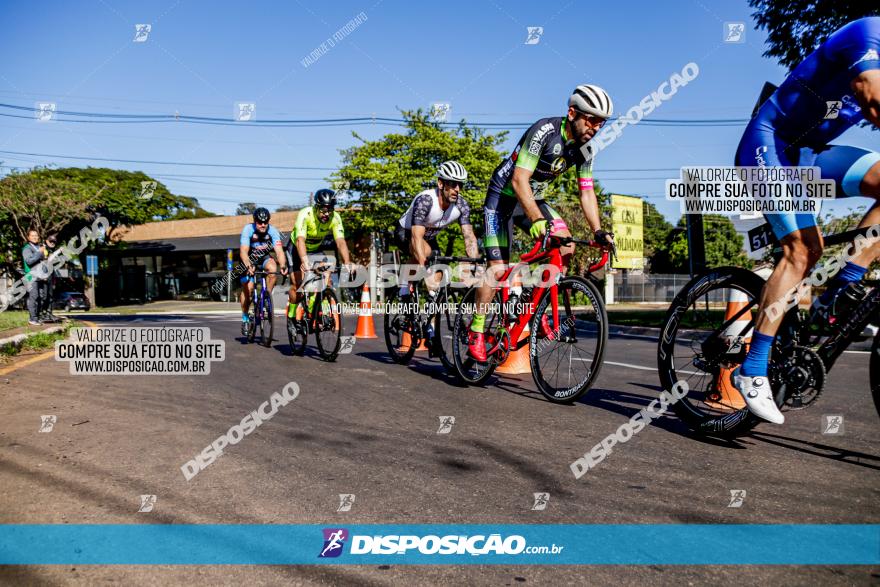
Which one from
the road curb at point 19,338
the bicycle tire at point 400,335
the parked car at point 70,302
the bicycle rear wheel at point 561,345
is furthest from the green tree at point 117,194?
the bicycle rear wheel at point 561,345

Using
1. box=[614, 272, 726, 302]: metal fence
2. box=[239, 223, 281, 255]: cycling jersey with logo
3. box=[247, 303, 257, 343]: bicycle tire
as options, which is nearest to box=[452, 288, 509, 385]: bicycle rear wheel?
box=[239, 223, 281, 255]: cycling jersey with logo

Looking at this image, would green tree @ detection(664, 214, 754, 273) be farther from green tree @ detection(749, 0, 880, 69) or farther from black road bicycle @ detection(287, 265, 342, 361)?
black road bicycle @ detection(287, 265, 342, 361)

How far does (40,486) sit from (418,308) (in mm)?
4638

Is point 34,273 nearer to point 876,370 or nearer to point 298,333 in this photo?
point 298,333

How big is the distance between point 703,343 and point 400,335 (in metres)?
4.47

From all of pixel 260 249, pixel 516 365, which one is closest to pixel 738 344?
pixel 516 365

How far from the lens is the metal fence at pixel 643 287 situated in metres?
56.9

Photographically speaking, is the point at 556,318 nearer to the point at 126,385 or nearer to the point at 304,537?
the point at 304,537

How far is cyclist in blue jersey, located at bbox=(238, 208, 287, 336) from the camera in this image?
9750 millimetres

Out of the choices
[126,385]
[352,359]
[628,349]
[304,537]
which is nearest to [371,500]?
[304,537]

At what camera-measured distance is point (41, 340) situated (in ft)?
32.4

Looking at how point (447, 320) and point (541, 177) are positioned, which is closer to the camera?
point (541, 177)

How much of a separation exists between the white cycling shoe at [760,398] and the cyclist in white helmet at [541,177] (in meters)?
1.41

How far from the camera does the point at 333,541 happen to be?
88.4 inches
